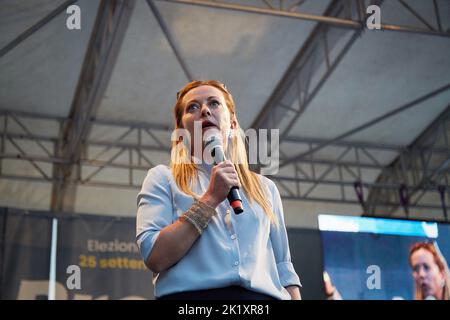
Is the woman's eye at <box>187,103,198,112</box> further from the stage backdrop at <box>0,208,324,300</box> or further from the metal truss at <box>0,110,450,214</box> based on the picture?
the metal truss at <box>0,110,450,214</box>

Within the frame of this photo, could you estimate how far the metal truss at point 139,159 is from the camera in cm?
839

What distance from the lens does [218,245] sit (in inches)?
57.3

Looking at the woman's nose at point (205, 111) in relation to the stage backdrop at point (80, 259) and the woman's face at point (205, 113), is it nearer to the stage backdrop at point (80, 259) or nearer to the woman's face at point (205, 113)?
the woman's face at point (205, 113)

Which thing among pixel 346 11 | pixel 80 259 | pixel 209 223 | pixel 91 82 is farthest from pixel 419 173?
pixel 209 223

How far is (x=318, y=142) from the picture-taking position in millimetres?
9242

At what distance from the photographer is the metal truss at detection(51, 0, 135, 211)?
20.0 feet

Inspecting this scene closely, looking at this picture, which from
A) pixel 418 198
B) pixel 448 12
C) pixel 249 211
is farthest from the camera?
pixel 418 198

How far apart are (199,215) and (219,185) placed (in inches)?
3.2

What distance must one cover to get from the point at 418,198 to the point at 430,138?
1263 millimetres

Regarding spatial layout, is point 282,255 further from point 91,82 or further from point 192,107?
point 91,82

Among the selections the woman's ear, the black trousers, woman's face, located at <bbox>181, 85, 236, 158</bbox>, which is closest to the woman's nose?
woman's face, located at <bbox>181, 85, 236, 158</bbox>
